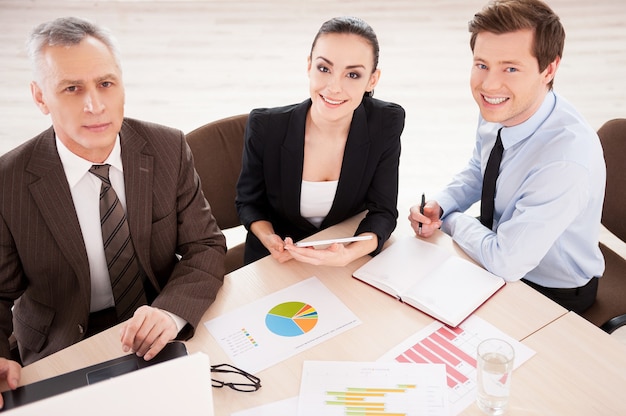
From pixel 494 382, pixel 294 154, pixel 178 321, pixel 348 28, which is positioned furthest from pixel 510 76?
pixel 178 321

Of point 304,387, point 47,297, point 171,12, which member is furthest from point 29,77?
point 304,387

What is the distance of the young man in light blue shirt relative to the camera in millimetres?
2117

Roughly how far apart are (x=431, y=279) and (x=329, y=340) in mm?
417

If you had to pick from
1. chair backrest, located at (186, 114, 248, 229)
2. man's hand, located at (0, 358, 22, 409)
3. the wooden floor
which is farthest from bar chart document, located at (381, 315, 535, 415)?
the wooden floor

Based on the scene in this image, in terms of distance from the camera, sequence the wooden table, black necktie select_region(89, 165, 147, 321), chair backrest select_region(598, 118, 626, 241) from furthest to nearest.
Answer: chair backrest select_region(598, 118, 626, 241), black necktie select_region(89, 165, 147, 321), the wooden table

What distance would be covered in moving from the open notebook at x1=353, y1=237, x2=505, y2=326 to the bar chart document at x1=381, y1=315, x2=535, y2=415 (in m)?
0.04

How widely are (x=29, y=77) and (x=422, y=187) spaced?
3.41m

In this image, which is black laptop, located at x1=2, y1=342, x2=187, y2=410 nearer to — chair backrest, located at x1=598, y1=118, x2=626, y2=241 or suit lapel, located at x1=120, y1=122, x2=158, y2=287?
suit lapel, located at x1=120, y1=122, x2=158, y2=287

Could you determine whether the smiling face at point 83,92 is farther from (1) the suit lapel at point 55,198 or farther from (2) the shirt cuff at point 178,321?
(2) the shirt cuff at point 178,321

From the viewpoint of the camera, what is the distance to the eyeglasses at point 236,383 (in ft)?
5.52

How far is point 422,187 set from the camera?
4.15 meters

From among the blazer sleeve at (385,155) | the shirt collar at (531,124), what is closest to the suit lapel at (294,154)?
the blazer sleeve at (385,155)

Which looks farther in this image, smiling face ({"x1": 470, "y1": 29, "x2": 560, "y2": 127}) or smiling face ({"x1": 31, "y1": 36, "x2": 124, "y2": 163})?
smiling face ({"x1": 470, "y1": 29, "x2": 560, "y2": 127})

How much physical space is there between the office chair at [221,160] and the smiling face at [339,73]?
46 centimetres
